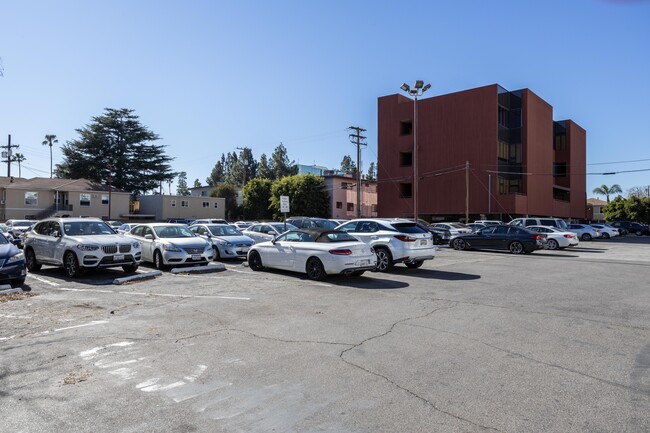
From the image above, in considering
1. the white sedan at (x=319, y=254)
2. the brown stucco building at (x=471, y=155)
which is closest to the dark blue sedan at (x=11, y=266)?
the white sedan at (x=319, y=254)

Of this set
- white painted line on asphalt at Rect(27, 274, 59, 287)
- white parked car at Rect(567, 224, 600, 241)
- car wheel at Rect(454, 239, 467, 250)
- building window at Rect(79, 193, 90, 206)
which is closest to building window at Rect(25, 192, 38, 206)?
building window at Rect(79, 193, 90, 206)

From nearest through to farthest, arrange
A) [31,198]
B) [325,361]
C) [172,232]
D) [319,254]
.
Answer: [325,361]
[319,254]
[172,232]
[31,198]

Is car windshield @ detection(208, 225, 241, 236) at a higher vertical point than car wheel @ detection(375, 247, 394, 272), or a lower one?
higher

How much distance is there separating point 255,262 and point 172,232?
140 inches

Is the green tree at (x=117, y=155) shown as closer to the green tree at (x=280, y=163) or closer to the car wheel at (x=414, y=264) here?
the green tree at (x=280, y=163)

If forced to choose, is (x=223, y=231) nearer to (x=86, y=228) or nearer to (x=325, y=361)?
(x=86, y=228)

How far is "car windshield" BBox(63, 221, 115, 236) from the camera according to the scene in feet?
44.9

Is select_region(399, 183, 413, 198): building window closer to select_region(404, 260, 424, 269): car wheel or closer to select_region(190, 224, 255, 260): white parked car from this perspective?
select_region(190, 224, 255, 260): white parked car

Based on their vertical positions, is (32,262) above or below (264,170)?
below

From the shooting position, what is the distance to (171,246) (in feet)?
47.9

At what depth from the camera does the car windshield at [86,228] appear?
44.9 ft

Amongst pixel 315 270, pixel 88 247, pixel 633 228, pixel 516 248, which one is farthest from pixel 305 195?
pixel 315 270

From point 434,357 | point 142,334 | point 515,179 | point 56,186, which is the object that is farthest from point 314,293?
point 56,186

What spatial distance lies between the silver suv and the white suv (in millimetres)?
7126
